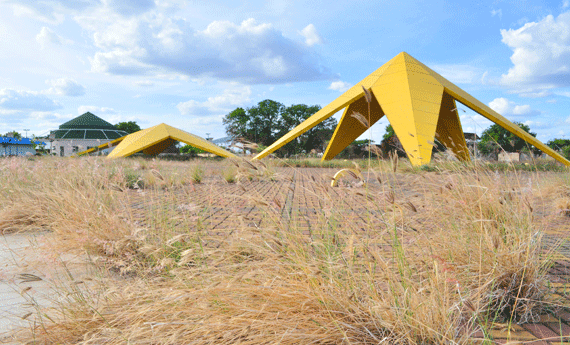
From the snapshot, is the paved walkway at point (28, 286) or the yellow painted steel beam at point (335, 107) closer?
the paved walkway at point (28, 286)

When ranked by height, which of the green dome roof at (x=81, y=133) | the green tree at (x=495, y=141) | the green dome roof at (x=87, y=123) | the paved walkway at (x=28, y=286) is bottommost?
the paved walkway at (x=28, y=286)

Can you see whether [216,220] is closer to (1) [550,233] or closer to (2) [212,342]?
(2) [212,342]

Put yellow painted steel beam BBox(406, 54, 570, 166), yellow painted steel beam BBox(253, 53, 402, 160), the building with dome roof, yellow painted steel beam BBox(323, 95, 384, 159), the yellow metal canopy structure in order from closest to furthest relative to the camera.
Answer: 1. yellow painted steel beam BBox(406, 54, 570, 166)
2. yellow painted steel beam BBox(253, 53, 402, 160)
3. yellow painted steel beam BBox(323, 95, 384, 159)
4. the yellow metal canopy structure
5. the building with dome roof

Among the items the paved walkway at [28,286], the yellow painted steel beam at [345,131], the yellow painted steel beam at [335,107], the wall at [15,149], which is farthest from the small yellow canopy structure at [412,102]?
the wall at [15,149]

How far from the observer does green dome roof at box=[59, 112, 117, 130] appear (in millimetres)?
52884

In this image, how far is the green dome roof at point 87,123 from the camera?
5288cm

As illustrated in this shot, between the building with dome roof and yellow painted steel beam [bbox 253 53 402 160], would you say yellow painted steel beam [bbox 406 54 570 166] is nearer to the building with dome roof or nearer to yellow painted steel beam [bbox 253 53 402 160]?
yellow painted steel beam [bbox 253 53 402 160]

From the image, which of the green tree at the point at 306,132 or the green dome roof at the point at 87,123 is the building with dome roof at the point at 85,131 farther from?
the green tree at the point at 306,132

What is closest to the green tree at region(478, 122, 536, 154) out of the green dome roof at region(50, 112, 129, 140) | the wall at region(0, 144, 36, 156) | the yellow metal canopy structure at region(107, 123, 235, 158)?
the yellow metal canopy structure at region(107, 123, 235, 158)

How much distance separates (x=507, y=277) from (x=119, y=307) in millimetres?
2177

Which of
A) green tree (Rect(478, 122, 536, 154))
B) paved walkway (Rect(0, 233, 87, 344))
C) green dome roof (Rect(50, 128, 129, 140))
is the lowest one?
paved walkway (Rect(0, 233, 87, 344))

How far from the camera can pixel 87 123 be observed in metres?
53.3

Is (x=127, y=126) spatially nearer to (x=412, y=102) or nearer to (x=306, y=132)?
(x=306, y=132)

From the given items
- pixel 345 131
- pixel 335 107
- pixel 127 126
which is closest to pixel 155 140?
pixel 345 131
